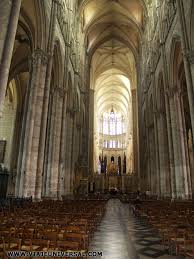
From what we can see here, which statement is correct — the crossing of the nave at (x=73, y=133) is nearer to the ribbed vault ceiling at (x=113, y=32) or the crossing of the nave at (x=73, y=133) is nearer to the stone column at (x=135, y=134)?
the ribbed vault ceiling at (x=113, y=32)

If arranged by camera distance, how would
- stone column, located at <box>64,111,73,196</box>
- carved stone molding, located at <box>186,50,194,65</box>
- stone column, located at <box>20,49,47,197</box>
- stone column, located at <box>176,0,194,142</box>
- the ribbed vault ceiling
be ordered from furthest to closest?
the ribbed vault ceiling → stone column, located at <box>64,111,73,196</box> → carved stone molding, located at <box>186,50,194,65</box> → stone column, located at <box>176,0,194,142</box> → stone column, located at <box>20,49,47,197</box>

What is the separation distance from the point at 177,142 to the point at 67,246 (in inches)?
644

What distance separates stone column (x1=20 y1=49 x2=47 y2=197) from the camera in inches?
495

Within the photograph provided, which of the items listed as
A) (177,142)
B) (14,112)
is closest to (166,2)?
(177,142)

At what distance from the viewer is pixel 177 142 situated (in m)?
18.2

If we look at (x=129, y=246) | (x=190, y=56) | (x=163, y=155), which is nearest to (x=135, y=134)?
(x=163, y=155)

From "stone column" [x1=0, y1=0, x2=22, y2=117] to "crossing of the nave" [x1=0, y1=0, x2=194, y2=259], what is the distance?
0.04m

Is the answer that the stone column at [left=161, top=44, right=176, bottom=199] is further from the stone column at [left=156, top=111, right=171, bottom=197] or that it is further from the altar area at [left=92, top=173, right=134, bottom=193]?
the altar area at [left=92, top=173, right=134, bottom=193]

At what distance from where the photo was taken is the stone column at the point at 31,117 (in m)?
12.6

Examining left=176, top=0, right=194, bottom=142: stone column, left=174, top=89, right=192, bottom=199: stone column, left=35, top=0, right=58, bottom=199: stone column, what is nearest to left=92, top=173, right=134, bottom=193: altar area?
left=174, top=89, right=192, bottom=199: stone column

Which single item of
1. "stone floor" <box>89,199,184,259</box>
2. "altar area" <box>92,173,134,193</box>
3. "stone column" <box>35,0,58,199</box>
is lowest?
"stone floor" <box>89,199,184,259</box>

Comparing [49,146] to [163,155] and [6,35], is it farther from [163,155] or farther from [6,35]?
[163,155]

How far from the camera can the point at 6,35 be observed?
29.6ft

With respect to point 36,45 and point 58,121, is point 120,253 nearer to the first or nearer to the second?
point 36,45
